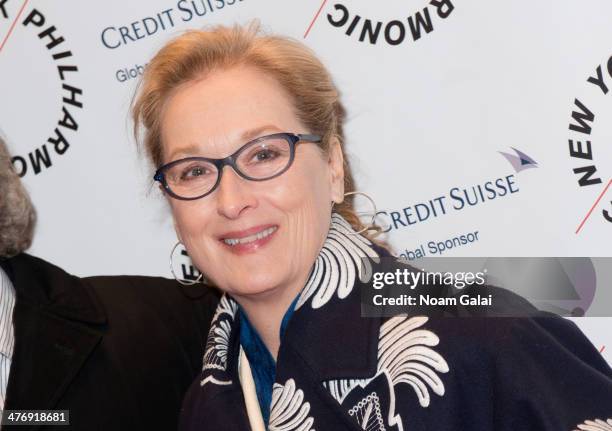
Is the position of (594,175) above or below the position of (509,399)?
above

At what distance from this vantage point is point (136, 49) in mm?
2799

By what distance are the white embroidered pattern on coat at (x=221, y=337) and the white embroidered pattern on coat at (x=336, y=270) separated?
0.98ft

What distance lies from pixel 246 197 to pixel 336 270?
0.27 meters

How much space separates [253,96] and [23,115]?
1238 mm

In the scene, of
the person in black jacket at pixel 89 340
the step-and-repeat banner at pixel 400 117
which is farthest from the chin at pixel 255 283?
the step-and-repeat banner at pixel 400 117

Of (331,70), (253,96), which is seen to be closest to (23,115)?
(331,70)

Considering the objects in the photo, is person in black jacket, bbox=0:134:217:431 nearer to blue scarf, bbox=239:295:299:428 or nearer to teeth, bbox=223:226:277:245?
blue scarf, bbox=239:295:299:428

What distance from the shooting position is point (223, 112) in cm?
188

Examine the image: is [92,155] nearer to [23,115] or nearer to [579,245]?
[23,115]

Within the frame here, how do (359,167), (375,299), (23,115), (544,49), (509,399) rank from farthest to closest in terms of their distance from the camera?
(23,115)
(359,167)
(544,49)
(375,299)
(509,399)

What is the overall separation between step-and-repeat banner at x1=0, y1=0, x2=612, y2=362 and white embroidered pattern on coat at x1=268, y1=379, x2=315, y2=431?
96 centimetres

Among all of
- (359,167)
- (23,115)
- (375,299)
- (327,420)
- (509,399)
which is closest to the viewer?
(509,399)
